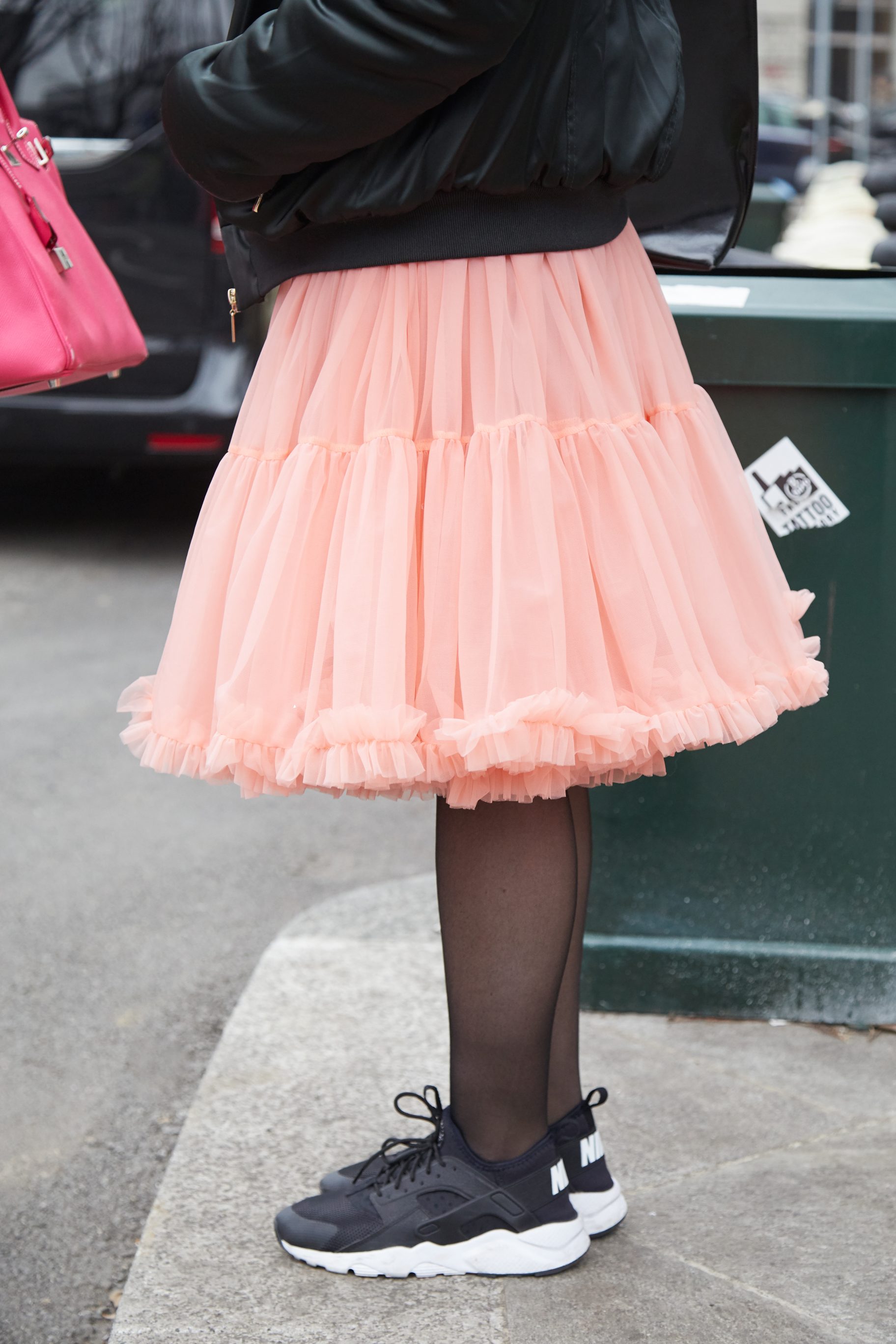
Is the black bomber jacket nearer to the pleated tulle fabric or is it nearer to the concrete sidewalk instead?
the pleated tulle fabric

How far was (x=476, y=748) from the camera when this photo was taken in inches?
55.1

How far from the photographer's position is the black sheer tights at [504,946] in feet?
5.21

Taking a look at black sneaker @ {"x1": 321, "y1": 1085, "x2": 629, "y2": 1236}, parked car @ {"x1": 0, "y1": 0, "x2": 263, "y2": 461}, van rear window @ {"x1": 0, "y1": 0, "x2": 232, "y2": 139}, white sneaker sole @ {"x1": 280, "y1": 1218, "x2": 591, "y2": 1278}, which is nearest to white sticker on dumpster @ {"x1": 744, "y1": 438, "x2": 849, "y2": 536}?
black sneaker @ {"x1": 321, "y1": 1085, "x2": 629, "y2": 1236}

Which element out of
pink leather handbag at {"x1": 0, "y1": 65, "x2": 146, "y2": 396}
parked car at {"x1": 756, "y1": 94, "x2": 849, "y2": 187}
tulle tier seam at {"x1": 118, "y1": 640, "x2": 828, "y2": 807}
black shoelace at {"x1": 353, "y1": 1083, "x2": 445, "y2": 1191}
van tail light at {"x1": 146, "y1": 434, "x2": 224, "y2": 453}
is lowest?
parked car at {"x1": 756, "y1": 94, "x2": 849, "y2": 187}

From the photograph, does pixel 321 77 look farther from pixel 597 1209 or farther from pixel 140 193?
pixel 140 193

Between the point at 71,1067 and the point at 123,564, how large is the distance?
3.83 m

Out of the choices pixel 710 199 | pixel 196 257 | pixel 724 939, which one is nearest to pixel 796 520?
pixel 710 199

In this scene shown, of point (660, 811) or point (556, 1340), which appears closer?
point (556, 1340)

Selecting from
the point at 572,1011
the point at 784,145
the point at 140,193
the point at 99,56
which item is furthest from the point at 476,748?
the point at 784,145

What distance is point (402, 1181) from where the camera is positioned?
1723 mm

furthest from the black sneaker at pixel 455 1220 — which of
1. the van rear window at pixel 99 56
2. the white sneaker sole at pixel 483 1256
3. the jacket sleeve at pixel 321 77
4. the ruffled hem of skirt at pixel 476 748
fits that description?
the van rear window at pixel 99 56

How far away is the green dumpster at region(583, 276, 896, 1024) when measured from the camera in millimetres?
2219

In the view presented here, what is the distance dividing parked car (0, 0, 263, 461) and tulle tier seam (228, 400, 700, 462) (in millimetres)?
4262

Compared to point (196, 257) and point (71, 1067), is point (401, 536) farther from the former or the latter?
point (196, 257)
